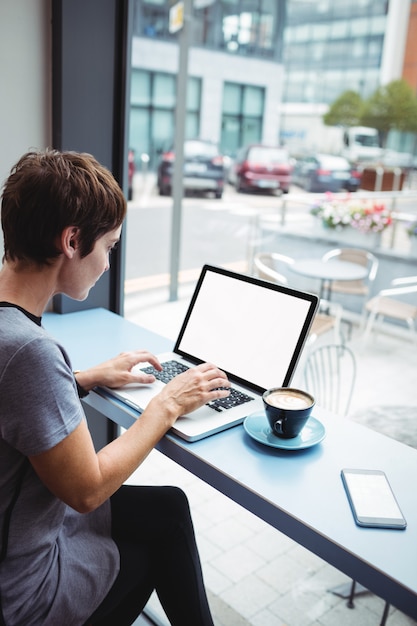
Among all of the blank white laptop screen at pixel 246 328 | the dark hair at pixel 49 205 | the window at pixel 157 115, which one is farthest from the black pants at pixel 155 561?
the window at pixel 157 115

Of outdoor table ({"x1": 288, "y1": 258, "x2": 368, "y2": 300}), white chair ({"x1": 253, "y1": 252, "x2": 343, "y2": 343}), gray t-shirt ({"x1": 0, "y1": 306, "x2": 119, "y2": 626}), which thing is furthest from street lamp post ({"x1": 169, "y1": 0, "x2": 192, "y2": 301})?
gray t-shirt ({"x1": 0, "y1": 306, "x2": 119, "y2": 626})

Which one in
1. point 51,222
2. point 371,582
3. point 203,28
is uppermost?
point 203,28

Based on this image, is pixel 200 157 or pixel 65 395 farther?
pixel 200 157

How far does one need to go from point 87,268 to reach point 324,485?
0.51 metres

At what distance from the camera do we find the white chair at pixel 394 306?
11.6 feet

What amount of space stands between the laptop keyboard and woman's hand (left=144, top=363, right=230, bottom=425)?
46 mm

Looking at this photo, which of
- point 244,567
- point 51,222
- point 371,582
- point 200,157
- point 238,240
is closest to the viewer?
point 371,582

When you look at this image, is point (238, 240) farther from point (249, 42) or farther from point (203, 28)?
point (249, 42)

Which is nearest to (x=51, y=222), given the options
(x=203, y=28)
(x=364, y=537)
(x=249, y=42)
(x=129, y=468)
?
(x=129, y=468)

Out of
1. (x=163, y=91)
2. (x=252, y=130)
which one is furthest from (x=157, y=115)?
(x=252, y=130)

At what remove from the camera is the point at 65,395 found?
2.63 feet

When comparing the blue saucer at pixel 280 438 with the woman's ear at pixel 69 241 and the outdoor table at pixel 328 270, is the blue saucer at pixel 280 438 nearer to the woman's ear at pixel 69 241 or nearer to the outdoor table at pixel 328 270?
the woman's ear at pixel 69 241

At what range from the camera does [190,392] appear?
1.06 meters

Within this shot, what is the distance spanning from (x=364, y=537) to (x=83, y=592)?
45 centimetres
